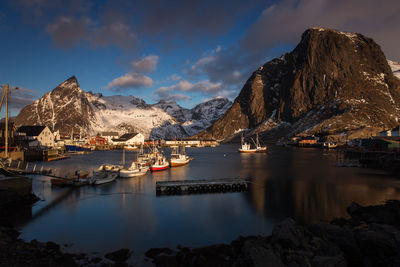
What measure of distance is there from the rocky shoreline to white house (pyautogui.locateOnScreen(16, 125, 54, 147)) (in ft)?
293

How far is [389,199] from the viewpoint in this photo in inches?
1105

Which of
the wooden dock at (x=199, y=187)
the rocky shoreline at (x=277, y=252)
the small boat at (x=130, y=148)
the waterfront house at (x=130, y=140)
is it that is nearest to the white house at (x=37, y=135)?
the small boat at (x=130, y=148)

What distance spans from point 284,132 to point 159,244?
187 metres

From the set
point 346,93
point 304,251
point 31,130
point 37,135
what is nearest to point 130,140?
point 31,130

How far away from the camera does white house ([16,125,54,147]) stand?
93.0 meters

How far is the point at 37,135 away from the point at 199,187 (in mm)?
85418

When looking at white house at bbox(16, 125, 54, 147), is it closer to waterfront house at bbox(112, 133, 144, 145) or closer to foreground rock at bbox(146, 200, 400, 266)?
waterfront house at bbox(112, 133, 144, 145)

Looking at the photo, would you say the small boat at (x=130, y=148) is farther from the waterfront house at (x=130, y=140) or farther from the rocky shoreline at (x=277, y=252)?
the rocky shoreline at (x=277, y=252)

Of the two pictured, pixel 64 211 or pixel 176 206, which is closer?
pixel 64 211

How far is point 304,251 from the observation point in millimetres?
13172

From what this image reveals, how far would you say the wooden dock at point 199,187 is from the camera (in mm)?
32531

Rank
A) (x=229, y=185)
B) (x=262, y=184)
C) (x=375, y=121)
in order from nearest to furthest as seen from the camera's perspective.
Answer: (x=229, y=185) → (x=262, y=184) → (x=375, y=121)

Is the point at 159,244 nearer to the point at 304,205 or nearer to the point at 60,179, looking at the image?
the point at 304,205

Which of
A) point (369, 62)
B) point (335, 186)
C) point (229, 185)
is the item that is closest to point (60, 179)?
point (229, 185)
